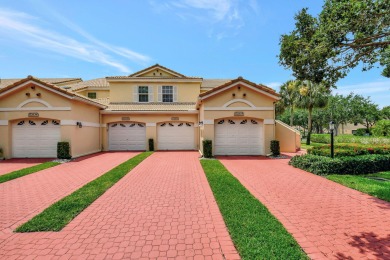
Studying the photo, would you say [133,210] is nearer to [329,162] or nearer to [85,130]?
[329,162]

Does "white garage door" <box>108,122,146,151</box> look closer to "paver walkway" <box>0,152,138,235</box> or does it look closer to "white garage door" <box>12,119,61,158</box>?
"white garage door" <box>12,119,61,158</box>

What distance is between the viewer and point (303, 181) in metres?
8.11

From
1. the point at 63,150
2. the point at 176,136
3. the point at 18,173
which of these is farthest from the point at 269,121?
the point at 18,173

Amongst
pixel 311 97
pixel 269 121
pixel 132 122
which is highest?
pixel 311 97

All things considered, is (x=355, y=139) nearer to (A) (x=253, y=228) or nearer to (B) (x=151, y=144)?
(B) (x=151, y=144)

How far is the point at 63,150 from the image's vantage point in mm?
12984

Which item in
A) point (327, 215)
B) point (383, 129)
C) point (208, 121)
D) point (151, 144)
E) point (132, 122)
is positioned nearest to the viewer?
point (327, 215)

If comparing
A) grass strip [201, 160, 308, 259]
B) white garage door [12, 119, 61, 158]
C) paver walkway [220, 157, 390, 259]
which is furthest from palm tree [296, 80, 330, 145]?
white garage door [12, 119, 61, 158]

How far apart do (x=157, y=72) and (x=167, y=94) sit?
2.97 m

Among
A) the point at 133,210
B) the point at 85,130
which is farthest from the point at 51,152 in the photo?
the point at 133,210

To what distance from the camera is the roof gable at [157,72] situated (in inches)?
855

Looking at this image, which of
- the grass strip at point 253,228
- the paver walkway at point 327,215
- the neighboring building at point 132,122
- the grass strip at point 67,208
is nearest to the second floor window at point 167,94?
the neighboring building at point 132,122

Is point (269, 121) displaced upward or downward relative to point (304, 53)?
downward

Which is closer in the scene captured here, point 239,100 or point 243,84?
point 243,84
